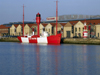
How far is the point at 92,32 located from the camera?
88.9 metres

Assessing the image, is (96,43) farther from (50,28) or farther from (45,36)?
→ (50,28)

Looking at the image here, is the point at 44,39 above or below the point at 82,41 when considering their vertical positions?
above

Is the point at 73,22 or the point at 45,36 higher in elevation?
the point at 73,22

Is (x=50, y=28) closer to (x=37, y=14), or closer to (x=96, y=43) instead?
(x=37, y=14)

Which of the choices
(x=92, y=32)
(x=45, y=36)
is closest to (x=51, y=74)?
(x=45, y=36)

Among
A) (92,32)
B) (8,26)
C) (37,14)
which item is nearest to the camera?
(37,14)

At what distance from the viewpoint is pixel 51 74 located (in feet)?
76.7

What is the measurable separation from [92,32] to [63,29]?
1463 cm

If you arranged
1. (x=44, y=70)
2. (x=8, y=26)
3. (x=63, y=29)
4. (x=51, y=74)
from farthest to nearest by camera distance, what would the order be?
1. (x=8, y=26)
2. (x=63, y=29)
3. (x=44, y=70)
4. (x=51, y=74)

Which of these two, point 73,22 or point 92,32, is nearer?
point 92,32

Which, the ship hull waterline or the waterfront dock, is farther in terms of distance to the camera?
the ship hull waterline

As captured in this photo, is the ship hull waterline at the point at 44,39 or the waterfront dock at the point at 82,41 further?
the ship hull waterline at the point at 44,39

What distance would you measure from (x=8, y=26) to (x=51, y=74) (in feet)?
344

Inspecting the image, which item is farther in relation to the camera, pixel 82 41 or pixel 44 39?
pixel 44 39
